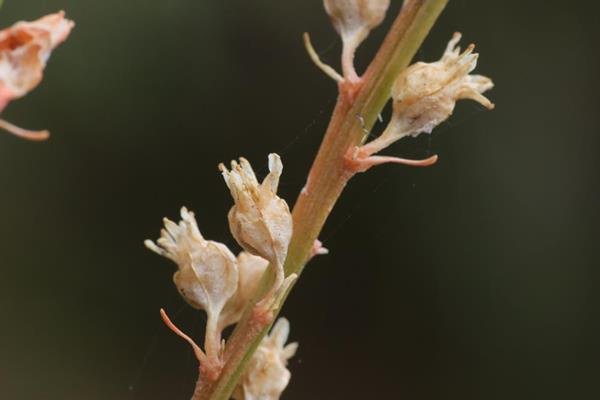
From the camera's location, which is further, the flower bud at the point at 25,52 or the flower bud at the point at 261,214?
the flower bud at the point at 261,214

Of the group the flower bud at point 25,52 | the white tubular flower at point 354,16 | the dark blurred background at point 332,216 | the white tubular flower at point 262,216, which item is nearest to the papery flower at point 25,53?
the flower bud at point 25,52

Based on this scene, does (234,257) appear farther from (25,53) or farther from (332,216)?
(332,216)

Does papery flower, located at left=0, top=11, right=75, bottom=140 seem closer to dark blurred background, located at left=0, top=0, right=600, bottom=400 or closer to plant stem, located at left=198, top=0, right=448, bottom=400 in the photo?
plant stem, located at left=198, top=0, right=448, bottom=400

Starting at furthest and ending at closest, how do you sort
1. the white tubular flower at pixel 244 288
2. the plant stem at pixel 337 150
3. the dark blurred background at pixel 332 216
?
the dark blurred background at pixel 332 216 → the white tubular flower at pixel 244 288 → the plant stem at pixel 337 150

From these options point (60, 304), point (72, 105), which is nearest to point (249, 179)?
point (72, 105)

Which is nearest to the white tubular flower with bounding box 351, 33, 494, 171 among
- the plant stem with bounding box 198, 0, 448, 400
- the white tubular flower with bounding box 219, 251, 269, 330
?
the plant stem with bounding box 198, 0, 448, 400

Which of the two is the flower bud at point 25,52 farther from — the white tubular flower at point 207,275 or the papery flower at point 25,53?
the white tubular flower at point 207,275
